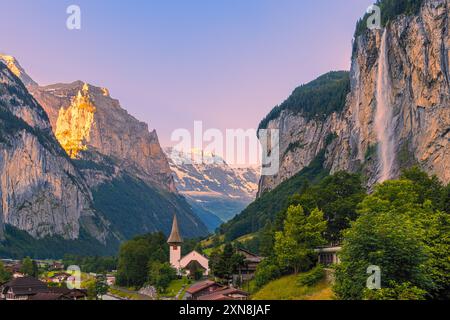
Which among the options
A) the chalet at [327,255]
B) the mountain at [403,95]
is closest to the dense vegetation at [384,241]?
the chalet at [327,255]

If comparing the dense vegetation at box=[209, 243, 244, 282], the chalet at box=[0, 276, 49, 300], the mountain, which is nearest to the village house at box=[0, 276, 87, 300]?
the chalet at box=[0, 276, 49, 300]

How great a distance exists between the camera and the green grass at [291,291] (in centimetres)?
7088

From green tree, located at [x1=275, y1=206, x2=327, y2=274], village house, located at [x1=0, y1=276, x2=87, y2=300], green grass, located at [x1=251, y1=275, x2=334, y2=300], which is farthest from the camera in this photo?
village house, located at [x1=0, y1=276, x2=87, y2=300]

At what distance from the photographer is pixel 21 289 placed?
129m

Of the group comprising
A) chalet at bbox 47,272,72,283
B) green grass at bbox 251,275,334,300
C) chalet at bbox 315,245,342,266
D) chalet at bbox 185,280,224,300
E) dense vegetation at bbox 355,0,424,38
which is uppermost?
dense vegetation at bbox 355,0,424,38

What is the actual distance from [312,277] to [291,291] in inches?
122

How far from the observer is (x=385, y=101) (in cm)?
16812

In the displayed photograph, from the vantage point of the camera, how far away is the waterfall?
157750 mm

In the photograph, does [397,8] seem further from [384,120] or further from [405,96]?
[384,120]

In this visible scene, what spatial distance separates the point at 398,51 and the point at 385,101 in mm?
12995

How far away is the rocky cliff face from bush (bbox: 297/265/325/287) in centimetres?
5940

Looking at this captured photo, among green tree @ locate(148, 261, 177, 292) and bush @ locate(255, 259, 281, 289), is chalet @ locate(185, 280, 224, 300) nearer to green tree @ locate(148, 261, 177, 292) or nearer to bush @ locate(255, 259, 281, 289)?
bush @ locate(255, 259, 281, 289)
